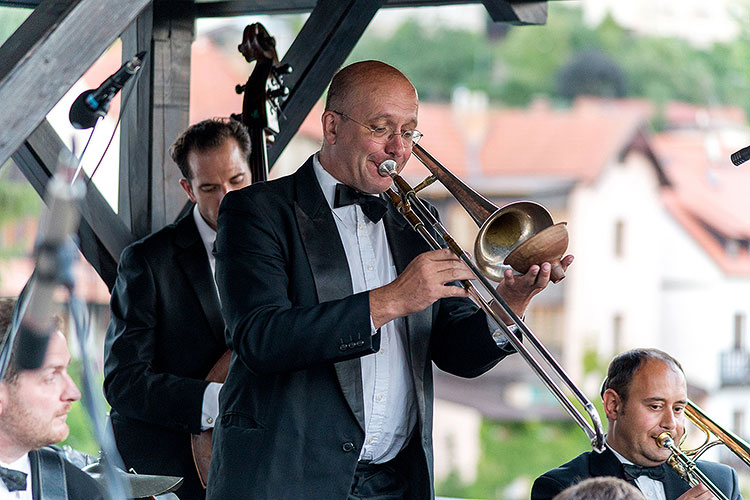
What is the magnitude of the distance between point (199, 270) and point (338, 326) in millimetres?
1131

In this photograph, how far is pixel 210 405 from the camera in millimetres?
2959

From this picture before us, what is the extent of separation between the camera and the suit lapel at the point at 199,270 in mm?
3152

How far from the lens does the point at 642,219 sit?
27.7 m

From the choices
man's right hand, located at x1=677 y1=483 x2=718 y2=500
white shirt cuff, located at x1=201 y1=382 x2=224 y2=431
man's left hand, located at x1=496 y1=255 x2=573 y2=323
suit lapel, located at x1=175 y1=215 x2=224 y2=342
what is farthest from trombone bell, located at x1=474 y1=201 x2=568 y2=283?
suit lapel, located at x1=175 y1=215 x2=224 y2=342

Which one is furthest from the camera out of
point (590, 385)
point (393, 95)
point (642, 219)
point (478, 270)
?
point (642, 219)

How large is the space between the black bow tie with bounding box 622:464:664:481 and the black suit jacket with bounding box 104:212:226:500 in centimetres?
106

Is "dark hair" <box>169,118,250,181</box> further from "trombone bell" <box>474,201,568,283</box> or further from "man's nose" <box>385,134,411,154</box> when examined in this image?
"trombone bell" <box>474,201,568,283</box>

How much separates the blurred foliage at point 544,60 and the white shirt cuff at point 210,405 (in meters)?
25.3

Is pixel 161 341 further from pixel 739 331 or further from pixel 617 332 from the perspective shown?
pixel 739 331

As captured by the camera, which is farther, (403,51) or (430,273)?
(403,51)

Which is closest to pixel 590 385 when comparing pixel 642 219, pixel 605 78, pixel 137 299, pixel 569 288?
pixel 569 288

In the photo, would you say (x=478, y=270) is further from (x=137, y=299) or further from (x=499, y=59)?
(x=499, y=59)

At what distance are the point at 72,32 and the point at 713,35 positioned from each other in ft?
91.6

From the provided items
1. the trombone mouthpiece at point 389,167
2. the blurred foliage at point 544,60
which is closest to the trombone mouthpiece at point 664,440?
the trombone mouthpiece at point 389,167
